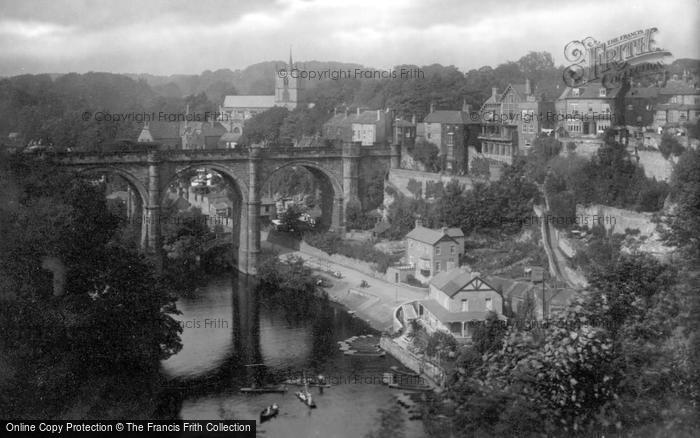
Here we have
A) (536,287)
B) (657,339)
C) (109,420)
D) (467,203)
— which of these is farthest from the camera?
(467,203)

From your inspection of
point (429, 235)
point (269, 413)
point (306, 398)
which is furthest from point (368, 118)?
point (269, 413)

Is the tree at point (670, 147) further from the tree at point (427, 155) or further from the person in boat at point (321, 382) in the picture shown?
the person in boat at point (321, 382)

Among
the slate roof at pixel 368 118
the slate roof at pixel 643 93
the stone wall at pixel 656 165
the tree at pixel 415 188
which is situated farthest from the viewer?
the slate roof at pixel 368 118

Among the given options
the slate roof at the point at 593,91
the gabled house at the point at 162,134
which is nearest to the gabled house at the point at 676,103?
the slate roof at the point at 593,91

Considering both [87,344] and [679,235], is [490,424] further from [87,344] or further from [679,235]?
[87,344]

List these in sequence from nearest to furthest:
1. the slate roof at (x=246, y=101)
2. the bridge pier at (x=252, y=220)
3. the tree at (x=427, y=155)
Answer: the bridge pier at (x=252, y=220) < the tree at (x=427, y=155) < the slate roof at (x=246, y=101)

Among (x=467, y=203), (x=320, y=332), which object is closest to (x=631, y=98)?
(x=467, y=203)

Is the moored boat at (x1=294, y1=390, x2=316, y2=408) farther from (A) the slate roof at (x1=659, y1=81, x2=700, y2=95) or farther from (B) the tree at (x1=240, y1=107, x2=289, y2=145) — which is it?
(B) the tree at (x1=240, y1=107, x2=289, y2=145)
